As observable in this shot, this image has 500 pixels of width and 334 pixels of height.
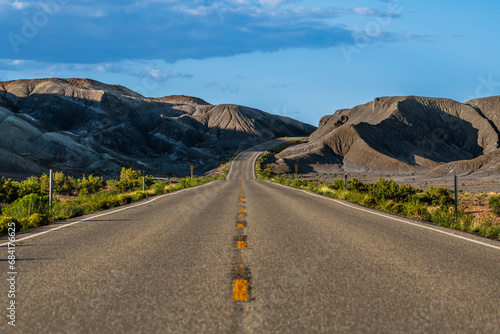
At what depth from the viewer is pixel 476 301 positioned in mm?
4457

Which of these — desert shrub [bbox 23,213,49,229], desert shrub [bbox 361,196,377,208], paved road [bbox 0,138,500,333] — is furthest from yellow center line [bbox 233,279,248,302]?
desert shrub [bbox 361,196,377,208]

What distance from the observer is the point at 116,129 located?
134 meters

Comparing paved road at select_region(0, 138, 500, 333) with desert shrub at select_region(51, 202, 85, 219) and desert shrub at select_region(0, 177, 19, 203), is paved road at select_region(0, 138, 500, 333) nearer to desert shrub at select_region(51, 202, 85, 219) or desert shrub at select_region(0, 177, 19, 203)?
desert shrub at select_region(51, 202, 85, 219)

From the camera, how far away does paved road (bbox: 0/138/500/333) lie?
3777 mm

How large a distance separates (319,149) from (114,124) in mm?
69722

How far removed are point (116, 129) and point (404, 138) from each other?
84.3 metres

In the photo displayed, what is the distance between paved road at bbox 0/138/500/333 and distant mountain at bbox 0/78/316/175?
8279cm

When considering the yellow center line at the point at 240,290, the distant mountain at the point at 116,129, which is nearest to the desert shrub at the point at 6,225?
the yellow center line at the point at 240,290

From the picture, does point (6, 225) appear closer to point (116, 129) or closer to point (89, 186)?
point (89, 186)

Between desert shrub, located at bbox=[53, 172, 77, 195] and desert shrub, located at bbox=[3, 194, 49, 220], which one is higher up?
desert shrub, located at bbox=[3, 194, 49, 220]

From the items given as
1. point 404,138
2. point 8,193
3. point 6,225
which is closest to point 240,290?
point 6,225

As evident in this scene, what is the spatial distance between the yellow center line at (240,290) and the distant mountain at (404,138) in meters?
97.4

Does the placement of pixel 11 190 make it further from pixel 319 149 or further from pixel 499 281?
pixel 319 149

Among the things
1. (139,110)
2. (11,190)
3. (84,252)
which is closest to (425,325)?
(84,252)
